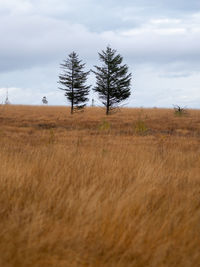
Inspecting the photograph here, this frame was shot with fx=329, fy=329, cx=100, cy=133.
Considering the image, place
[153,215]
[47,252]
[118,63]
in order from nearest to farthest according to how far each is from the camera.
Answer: [47,252] → [153,215] → [118,63]

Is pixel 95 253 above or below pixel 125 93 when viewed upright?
below

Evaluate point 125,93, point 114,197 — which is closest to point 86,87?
point 125,93

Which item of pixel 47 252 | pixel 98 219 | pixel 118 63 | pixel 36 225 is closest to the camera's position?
pixel 47 252

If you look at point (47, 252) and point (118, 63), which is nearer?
point (47, 252)

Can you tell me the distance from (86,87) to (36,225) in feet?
115

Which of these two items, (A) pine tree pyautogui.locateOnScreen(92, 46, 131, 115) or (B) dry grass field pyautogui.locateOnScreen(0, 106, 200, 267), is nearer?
(B) dry grass field pyautogui.locateOnScreen(0, 106, 200, 267)

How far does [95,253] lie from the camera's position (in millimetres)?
3021

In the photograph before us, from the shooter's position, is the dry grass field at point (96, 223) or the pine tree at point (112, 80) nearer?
the dry grass field at point (96, 223)

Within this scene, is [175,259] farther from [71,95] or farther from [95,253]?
[71,95]

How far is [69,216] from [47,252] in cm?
77

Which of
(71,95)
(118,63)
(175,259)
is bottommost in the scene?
(175,259)

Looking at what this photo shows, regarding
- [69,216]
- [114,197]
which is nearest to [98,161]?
[114,197]

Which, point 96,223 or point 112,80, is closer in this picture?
point 96,223

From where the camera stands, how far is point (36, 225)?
3.27 metres
